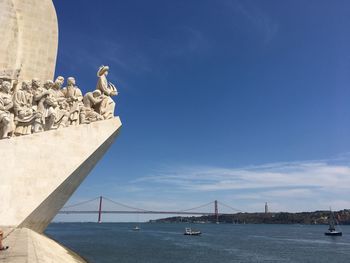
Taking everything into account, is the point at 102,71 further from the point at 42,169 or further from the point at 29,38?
the point at 42,169

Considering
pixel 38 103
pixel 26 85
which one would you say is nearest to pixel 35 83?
pixel 26 85

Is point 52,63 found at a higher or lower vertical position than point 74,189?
higher

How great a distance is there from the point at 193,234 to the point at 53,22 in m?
38.3

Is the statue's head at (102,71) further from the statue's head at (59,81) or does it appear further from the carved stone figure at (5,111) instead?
the carved stone figure at (5,111)

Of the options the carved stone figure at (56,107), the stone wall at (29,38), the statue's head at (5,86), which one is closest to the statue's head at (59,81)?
the carved stone figure at (56,107)

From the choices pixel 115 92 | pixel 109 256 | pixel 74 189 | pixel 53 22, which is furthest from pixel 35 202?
pixel 109 256

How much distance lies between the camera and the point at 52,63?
34.7ft

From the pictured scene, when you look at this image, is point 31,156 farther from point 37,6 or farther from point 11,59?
point 37,6

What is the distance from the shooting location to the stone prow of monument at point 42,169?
7.66 m

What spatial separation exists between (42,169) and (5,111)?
1664 millimetres

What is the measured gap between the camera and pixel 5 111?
Answer: 8.68 metres

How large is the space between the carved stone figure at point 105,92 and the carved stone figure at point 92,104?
13 centimetres

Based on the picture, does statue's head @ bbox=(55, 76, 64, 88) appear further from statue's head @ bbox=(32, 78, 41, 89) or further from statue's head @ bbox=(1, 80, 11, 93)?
statue's head @ bbox=(1, 80, 11, 93)

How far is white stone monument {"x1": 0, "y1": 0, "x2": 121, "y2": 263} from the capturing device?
25.3 ft
